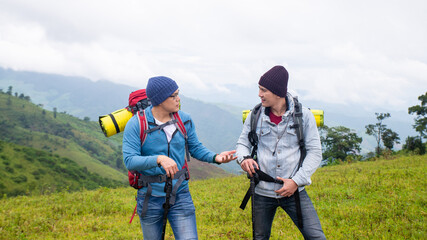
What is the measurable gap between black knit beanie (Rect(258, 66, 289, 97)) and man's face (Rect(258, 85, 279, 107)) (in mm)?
46

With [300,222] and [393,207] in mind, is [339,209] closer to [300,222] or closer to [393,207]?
[393,207]

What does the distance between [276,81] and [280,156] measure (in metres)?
0.96

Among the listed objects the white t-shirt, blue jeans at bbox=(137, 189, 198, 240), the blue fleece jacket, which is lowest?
blue jeans at bbox=(137, 189, 198, 240)

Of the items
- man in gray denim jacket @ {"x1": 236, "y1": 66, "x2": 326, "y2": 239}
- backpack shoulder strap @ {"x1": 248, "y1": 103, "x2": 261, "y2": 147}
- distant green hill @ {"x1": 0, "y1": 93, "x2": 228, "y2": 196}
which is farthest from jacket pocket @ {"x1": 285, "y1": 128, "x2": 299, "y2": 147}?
distant green hill @ {"x1": 0, "y1": 93, "x2": 228, "y2": 196}

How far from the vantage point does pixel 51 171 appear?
380 feet

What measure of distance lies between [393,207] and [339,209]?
4.04 ft

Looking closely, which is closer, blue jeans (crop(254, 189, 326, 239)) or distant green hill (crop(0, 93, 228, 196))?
blue jeans (crop(254, 189, 326, 239))

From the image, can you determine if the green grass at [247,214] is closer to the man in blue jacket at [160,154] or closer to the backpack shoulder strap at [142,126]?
the man in blue jacket at [160,154]

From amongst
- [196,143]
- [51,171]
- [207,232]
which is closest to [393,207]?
[207,232]

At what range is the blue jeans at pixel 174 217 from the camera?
3.87m

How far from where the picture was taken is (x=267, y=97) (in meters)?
4.13

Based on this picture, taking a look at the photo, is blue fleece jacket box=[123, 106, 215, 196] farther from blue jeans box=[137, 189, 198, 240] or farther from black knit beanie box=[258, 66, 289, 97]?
black knit beanie box=[258, 66, 289, 97]

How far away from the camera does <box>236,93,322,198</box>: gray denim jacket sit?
13.1ft

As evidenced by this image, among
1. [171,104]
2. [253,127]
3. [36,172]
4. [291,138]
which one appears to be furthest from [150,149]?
[36,172]
